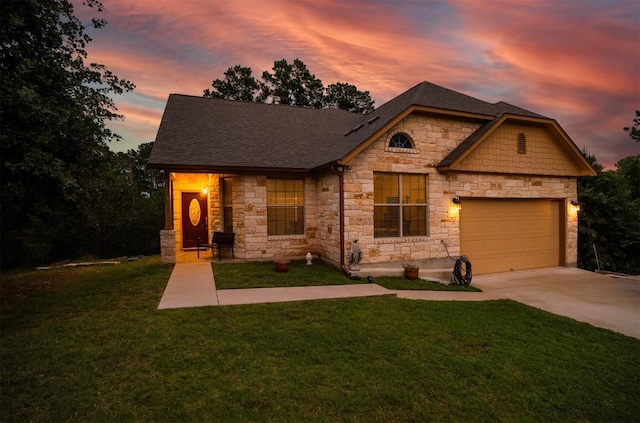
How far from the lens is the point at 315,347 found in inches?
176

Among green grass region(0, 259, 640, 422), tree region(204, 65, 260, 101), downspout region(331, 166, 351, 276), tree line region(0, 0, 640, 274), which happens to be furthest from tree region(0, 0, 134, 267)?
tree region(204, 65, 260, 101)

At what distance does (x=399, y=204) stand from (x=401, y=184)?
0.63 meters

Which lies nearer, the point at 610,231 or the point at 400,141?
the point at 400,141

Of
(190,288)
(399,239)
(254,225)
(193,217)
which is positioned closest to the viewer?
(190,288)

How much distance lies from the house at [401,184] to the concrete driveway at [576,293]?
897 millimetres

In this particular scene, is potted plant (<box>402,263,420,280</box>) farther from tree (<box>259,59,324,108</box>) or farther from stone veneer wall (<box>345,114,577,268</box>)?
tree (<box>259,59,324,108</box>)

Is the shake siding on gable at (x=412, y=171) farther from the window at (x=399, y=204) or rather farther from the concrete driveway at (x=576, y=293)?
the concrete driveway at (x=576, y=293)

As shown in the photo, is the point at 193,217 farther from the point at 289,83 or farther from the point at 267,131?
the point at 289,83

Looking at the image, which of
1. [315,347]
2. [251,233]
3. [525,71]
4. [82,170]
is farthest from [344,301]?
[525,71]

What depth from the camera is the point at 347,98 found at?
31312mm

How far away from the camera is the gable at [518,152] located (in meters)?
9.99

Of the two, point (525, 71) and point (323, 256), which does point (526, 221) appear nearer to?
point (525, 71)

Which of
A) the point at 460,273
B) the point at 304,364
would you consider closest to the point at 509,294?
the point at 460,273

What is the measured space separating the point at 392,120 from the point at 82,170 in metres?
7.71
